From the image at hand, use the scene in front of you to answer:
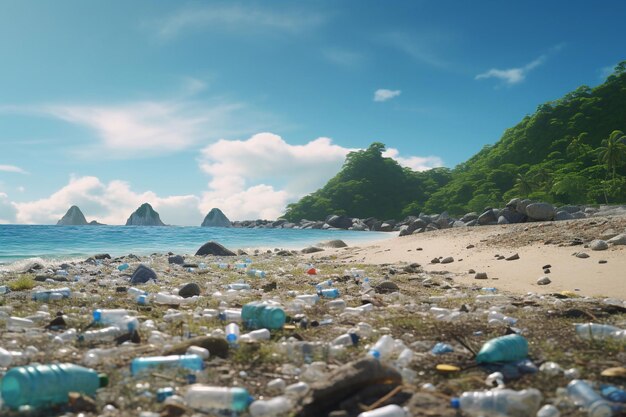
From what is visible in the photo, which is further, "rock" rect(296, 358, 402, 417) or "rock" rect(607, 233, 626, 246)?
"rock" rect(607, 233, 626, 246)

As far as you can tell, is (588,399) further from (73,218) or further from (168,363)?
(73,218)

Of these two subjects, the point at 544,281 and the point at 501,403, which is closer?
the point at 501,403

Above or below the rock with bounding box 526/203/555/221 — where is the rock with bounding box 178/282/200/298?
below

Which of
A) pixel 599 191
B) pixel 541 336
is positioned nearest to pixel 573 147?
pixel 599 191

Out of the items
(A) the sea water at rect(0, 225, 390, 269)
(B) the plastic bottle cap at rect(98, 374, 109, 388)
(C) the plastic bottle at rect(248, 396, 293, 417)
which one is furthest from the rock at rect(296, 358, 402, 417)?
(A) the sea water at rect(0, 225, 390, 269)

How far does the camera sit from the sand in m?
6.48

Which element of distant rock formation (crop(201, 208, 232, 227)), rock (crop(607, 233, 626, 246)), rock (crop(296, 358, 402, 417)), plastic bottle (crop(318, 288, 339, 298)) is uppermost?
distant rock formation (crop(201, 208, 232, 227))

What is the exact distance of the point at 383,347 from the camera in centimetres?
292

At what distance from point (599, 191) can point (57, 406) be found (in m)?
53.2

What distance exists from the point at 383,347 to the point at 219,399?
127 cm

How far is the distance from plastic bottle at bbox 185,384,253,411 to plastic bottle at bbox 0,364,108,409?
53 cm

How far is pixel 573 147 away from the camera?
56906 millimetres

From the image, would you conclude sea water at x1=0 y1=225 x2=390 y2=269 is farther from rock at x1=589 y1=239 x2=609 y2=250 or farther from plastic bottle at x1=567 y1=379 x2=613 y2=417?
rock at x1=589 y1=239 x2=609 y2=250

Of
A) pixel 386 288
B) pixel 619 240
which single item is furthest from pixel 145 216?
pixel 386 288
